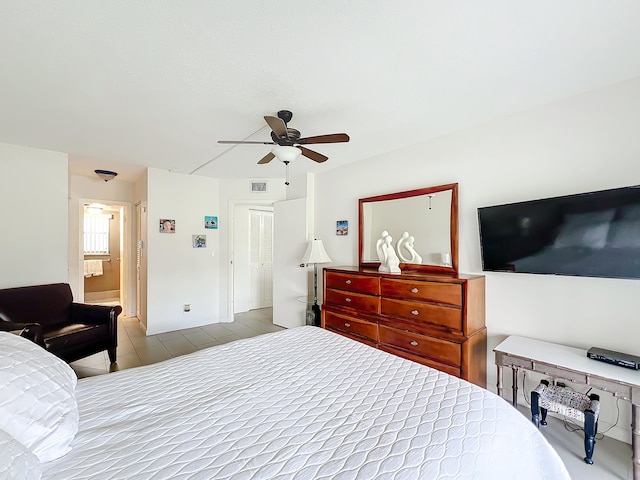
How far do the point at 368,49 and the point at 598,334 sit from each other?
2.54 meters

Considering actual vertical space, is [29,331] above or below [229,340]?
above

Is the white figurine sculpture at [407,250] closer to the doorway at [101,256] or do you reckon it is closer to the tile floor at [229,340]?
the tile floor at [229,340]

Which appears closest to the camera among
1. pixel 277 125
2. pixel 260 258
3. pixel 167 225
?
pixel 277 125

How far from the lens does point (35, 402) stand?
2.99 feet

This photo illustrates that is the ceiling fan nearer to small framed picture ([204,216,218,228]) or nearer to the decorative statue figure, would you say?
the decorative statue figure

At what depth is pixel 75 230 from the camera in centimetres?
472

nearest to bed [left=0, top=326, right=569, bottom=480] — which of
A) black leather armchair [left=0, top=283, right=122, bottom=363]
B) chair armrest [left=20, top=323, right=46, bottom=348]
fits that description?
chair armrest [left=20, top=323, right=46, bottom=348]

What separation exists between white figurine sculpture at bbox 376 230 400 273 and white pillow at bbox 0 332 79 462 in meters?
2.66

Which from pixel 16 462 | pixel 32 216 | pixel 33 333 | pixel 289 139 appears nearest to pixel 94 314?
pixel 33 333

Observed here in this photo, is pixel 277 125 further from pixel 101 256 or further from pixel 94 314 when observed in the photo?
pixel 101 256

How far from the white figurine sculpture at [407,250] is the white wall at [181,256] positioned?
3.11m

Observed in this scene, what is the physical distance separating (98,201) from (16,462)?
210 inches

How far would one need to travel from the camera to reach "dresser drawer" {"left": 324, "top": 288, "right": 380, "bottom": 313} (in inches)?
119

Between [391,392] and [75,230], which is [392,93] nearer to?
[391,392]
